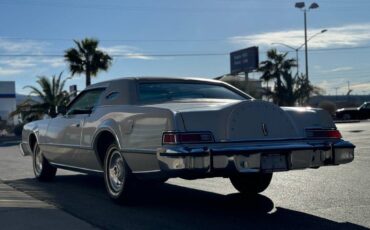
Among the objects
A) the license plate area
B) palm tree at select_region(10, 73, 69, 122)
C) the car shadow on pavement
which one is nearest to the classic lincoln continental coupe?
the license plate area

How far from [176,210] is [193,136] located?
4.23 ft

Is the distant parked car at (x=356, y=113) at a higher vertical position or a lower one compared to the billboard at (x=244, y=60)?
lower

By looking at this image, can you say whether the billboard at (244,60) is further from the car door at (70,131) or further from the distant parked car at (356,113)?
the car door at (70,131)

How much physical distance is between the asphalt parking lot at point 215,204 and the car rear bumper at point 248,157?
22.6 inches

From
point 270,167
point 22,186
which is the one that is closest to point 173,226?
point 270,167

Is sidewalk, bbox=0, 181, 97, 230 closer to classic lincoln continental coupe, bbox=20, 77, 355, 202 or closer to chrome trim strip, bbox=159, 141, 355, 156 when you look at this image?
classic lincoln continental coupe, bbox=20, 77, 355, 202

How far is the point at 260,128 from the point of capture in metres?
6.02

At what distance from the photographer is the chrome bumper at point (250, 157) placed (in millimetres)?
5559

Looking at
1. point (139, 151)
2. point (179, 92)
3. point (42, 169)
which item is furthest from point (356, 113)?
point (139, 151)

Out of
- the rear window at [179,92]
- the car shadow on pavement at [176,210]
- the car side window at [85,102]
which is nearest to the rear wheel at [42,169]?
the car shadow on pavement at [176,210]

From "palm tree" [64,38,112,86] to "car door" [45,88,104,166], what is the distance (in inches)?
1198

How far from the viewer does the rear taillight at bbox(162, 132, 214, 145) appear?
568 cm

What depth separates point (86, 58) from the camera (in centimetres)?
3906

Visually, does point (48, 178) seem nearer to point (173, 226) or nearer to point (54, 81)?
point (173, 226)
